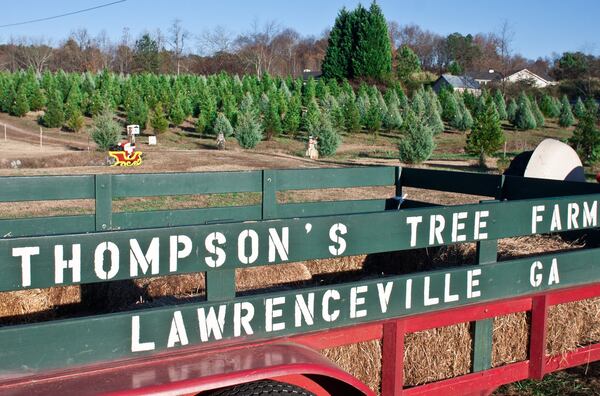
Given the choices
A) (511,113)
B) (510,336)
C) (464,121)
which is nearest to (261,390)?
(510,336)

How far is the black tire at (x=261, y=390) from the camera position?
2266 mm

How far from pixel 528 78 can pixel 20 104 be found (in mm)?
48032

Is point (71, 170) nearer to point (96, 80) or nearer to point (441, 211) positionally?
point (441, 211)

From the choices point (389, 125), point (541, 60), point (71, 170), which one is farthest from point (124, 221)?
point (541, 60)

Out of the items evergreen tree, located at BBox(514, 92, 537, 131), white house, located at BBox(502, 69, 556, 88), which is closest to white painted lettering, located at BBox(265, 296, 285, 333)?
evergreen tree, located at BBox(514, 92, 537, 131)

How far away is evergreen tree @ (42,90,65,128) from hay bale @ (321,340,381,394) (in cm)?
3391

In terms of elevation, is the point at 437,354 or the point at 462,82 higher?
the point at 462,82

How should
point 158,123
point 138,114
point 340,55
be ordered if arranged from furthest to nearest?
point 340,55 < point 138,114 < point 158,123

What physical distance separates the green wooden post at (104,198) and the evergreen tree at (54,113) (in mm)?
31836

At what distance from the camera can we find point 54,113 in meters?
34.2

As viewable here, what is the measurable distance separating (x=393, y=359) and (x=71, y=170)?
675 inches

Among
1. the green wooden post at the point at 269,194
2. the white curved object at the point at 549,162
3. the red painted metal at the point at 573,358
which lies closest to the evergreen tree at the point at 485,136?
the white curved object at the point at 549,162

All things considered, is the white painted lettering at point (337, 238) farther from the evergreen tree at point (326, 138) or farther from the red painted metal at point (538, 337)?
the evergreen tree at point (326, 138)

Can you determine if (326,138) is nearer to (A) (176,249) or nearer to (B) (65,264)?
(A) (176,249)
